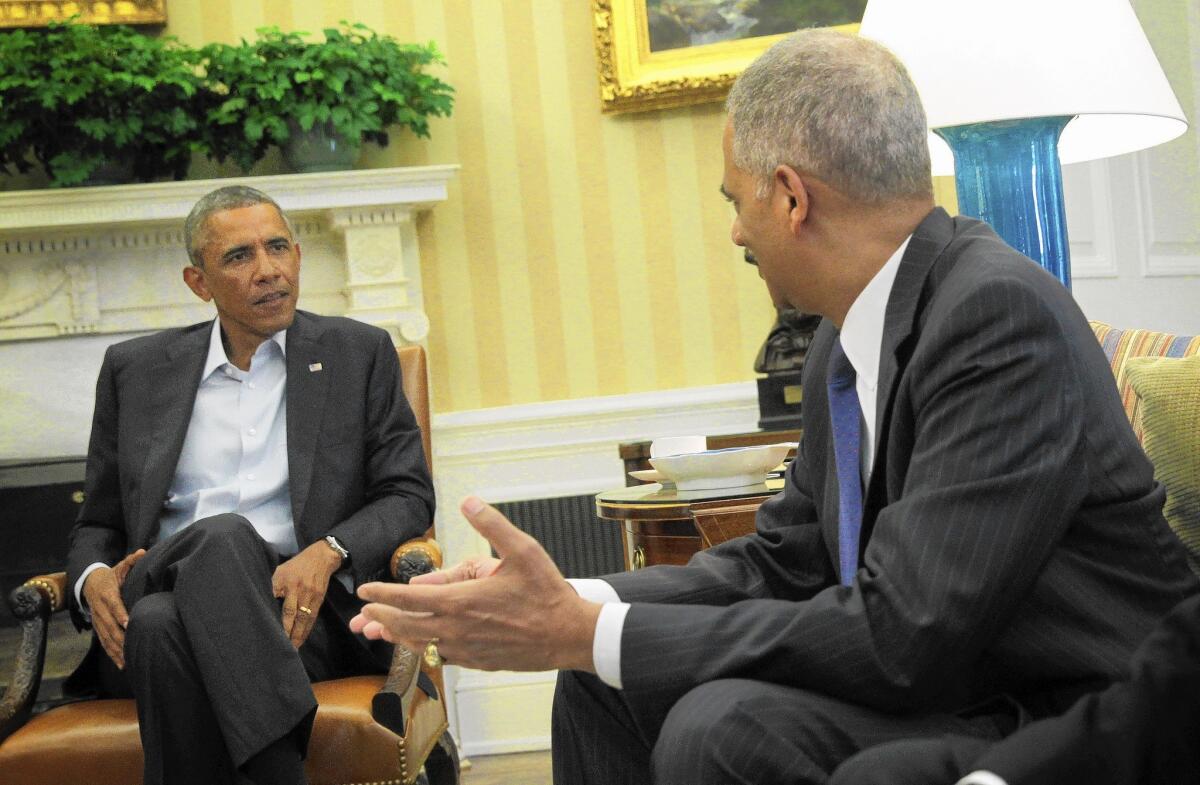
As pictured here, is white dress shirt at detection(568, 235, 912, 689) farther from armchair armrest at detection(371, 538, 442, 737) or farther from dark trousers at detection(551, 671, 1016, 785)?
armchair armrest at detection(371, 538, 442, 737)

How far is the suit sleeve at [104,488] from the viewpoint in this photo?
3.13 metres

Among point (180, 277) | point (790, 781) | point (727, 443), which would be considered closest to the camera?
point (790, 781)

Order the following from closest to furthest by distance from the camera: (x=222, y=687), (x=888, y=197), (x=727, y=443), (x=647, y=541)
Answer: (x=888, y=197), (x=222, y=687), (x=647, y=541), (x=727, y=443)

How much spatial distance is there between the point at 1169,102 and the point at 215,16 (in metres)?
3.10

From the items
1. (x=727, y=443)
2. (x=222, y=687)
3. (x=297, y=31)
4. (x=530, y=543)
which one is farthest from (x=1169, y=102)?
(x=297, y=31)

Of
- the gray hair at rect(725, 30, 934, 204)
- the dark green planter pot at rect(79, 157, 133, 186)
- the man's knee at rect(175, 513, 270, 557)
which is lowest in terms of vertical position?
the man's knee at rect(175, 513, 270, 557)

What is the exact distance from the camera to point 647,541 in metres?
2.94

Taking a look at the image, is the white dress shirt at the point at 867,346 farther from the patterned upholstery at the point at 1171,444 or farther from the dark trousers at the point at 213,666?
the dark trousers at the point at 213,666

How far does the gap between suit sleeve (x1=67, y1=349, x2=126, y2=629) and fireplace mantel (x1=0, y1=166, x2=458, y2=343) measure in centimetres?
107

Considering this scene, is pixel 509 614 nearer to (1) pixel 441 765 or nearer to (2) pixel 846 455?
(2) pixel 846 455

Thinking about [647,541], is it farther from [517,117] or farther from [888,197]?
[517,117]

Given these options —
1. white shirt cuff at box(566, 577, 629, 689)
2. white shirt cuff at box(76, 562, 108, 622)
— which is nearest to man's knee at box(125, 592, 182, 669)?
white shirt cuff at box(76, 562, 108, 622)

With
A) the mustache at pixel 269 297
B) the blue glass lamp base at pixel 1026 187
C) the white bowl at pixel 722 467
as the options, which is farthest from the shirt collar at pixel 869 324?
the mustache at pixel 269 297

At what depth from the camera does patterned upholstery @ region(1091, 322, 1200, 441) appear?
2.08 metres
